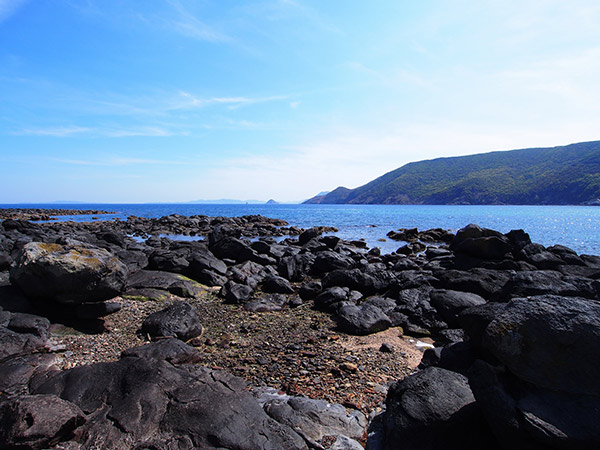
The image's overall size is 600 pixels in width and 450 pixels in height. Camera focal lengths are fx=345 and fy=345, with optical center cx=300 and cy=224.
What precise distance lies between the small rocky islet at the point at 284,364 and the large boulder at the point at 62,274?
4 centimetres

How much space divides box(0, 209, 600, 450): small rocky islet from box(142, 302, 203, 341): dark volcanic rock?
45 millimetres

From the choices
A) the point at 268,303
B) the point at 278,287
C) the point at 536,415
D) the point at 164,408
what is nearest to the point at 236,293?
A: the point at 268,303

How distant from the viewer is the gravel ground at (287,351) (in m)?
7.12

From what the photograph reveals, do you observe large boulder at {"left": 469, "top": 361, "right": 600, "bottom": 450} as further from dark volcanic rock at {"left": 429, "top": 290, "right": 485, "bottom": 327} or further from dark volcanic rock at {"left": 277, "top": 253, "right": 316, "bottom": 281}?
dark volcanic rock at {"left": 277, "top": 253, "right": 316, "bottom": 281}

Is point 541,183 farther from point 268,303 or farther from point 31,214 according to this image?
point 31,214

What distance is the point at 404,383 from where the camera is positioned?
17.5ft

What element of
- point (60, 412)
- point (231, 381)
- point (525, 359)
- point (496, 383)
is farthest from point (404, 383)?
point (60, 412)

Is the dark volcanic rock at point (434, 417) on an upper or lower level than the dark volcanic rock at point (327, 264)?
upper

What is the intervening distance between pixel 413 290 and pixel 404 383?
8.83 m

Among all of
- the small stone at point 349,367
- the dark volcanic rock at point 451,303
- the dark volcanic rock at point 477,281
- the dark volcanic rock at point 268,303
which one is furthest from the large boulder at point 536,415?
the dark volcanic rock at point 477,281

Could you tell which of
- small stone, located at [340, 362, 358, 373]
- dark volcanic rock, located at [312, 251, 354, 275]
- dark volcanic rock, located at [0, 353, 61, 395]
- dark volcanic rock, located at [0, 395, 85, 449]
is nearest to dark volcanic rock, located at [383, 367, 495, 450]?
small stone, located at [340, 362, 358, 373]

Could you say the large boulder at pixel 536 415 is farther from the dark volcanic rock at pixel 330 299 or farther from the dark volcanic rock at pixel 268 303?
the dark volcanic rock at pixel 268 303

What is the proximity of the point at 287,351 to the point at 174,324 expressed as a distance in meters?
3.24

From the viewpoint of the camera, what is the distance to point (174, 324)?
9.48 m
